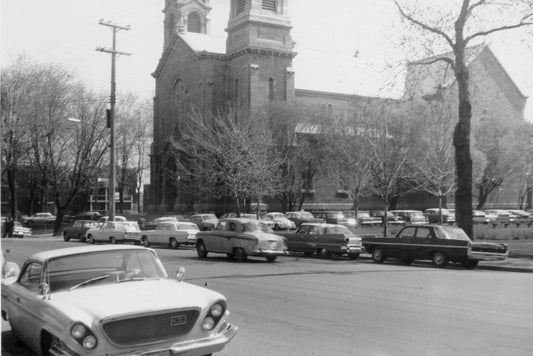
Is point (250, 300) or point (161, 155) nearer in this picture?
point (250, 300)

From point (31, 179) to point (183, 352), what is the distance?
172 ft

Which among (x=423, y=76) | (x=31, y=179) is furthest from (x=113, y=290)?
(x=31, y=179)

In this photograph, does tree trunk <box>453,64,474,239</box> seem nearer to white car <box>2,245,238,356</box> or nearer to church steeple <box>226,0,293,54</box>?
white car <box>2,245,238,356</box>

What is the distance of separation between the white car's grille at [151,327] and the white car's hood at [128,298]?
95 mm

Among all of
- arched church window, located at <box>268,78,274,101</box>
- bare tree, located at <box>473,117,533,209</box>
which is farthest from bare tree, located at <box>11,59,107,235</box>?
bare tree, located at <box>473,117,533,209</box>

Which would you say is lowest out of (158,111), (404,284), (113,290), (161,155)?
(404,284)

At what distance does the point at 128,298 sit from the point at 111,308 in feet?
0.99

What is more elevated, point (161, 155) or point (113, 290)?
point (161, 155)

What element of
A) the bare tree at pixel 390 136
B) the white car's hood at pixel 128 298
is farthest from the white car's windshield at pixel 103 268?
the bare tree at pixel 390 136

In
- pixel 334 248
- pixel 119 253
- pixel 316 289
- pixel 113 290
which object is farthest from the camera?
pixel 334 248

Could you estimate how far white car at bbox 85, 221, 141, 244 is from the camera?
3253 centimetres

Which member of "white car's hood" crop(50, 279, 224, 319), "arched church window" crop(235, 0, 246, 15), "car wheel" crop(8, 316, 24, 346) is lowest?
"car wheel" crop(8, 316, 24, 346)

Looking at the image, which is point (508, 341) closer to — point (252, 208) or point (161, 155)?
point (252, 208)

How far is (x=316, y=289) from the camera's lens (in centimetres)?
1270
